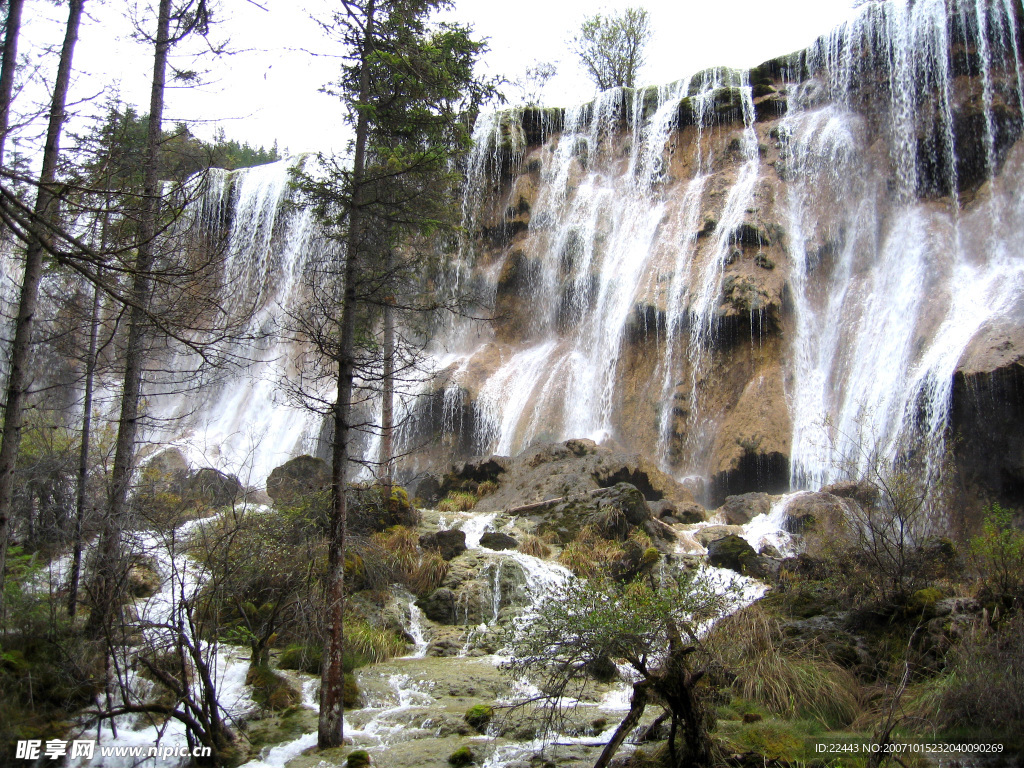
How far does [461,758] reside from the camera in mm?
6820

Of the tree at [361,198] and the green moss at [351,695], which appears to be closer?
the tree at [361,198]

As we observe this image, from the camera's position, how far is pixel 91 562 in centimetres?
759

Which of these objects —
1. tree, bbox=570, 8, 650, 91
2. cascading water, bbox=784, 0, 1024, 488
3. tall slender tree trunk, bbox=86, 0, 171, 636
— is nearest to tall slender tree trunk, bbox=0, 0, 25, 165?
tall slender tree trunk, bbox=86, 0, 171, 636

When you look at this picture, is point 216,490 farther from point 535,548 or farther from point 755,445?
point 755,445

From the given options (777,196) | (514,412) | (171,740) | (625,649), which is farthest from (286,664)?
(777,196)

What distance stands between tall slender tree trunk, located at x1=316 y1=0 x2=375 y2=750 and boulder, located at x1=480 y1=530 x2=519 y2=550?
6.35 meters

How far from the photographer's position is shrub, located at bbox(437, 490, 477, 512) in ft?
58.0

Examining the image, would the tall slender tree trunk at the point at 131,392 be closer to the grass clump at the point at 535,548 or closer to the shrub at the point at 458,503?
the grass clump at the point at 535,548

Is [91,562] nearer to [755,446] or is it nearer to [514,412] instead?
[755,446]

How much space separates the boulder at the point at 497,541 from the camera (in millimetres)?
13945

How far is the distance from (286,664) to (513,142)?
2518cm

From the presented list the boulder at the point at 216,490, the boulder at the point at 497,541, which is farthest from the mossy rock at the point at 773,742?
the boulder at the point at 497,541

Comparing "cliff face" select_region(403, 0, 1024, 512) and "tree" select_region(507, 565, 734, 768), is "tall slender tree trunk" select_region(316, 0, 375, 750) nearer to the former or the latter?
"tree" select_region(507, 565, 734, 768)

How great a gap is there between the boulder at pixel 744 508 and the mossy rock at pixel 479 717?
9.56 m
